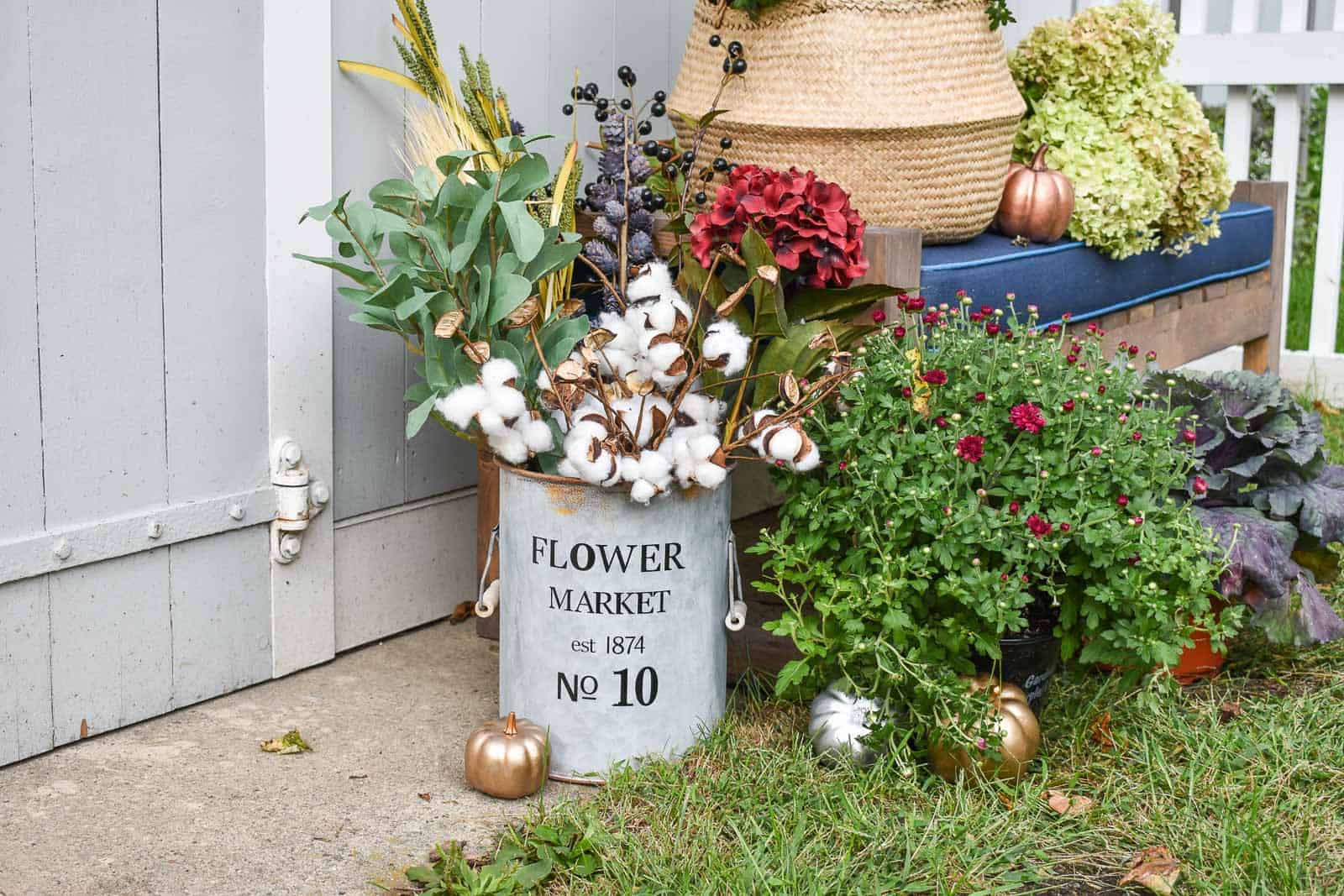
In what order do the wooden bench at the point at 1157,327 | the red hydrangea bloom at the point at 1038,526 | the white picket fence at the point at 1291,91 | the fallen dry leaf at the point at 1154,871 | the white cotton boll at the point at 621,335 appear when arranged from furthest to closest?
the white picket fence at the point at 1291,91 < the wooden bench at the point at 1157,327 < the white cotton boll at the point at 621,335 < the red hydrangea bloom at the point at 1038,526 < the fallen dry leaf at the point at 1154,871

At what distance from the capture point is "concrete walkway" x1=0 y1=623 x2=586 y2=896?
75.3 inches

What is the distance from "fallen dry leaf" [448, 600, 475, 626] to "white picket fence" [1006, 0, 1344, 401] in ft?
10.5

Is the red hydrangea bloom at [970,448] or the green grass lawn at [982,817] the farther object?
the red hydrangea bloom at [970,448]

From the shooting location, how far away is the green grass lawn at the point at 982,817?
1.86 meters

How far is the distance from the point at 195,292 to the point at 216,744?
0.76 metres

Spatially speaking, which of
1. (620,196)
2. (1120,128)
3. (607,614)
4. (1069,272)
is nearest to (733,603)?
(607,614)

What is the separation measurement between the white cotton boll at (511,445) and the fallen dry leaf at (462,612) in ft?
2.87

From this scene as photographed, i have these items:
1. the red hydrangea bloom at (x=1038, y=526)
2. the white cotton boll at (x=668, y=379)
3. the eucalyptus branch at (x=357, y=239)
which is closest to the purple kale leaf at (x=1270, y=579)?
the red hydrangea bloom at (x=1038, y=526)

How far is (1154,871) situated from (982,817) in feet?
0.79

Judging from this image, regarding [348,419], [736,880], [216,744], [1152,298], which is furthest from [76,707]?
[1152,298]

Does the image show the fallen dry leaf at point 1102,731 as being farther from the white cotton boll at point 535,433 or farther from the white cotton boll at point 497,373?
the white cotton boll at point 497,373

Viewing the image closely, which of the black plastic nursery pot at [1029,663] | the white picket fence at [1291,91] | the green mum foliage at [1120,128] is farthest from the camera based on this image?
the white picket fence at [1291,91]

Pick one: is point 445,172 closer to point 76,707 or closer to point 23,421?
point 23,421

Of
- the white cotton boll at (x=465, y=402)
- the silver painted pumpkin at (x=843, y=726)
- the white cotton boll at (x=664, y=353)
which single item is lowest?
the silver painted pumpkin at (x=843, y=726)
